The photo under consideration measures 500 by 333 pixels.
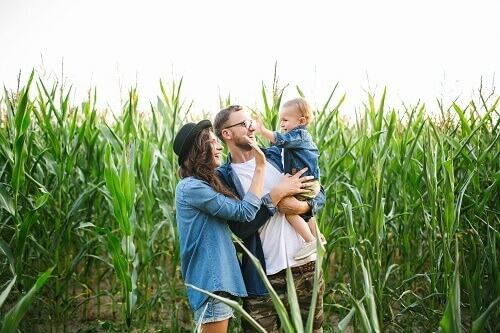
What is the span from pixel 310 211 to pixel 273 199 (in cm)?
Result: 29

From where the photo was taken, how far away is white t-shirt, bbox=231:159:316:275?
83.4 inches

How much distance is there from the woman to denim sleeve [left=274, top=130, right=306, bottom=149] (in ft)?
0.68

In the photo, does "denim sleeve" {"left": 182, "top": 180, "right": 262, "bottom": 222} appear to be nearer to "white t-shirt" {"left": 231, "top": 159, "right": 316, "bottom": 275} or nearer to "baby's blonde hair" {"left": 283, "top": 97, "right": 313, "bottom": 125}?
"white t-shirt" {"left": 231, "top": 159, "right": 316, "bottom": 275}

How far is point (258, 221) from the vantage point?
6.75 feet

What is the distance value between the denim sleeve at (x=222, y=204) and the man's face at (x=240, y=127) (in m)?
0.26

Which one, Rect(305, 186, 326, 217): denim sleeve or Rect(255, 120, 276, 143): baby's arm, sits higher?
Rect(255, 120, 276, 143): baby's arm

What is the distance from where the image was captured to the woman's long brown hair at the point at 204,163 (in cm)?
202

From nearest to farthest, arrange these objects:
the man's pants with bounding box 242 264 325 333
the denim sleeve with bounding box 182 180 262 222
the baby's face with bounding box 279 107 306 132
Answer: the denim sleeve with bounding box 182 180 262 222
the man's pants with bounding box 242 264 325 333
the baby's face with bounding box 279 107 306 132

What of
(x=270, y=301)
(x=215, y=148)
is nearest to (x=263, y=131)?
(x=215, y=148)

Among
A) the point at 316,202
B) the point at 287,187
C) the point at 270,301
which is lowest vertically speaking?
the point at 270,301

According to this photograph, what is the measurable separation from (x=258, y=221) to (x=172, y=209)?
1188 mm

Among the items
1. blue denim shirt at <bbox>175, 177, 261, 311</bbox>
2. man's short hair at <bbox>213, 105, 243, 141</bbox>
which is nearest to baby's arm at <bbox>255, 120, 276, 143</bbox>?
man's short hair at <bbox>213, 105, 243, 141</bbox>

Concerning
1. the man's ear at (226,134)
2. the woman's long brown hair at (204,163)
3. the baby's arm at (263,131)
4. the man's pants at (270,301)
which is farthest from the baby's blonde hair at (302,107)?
the man's pants at (270,301)

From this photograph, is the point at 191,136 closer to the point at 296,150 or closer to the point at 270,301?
the point at 296,150
